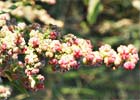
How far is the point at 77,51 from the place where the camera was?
1239 mm

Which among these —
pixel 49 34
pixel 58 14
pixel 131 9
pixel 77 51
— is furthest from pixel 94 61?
pixel 131 9

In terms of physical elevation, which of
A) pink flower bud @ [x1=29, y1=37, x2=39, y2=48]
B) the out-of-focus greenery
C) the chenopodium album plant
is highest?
the out-of-focus greenery

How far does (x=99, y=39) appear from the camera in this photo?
3.33m

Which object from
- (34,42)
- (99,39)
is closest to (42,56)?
(34,42)

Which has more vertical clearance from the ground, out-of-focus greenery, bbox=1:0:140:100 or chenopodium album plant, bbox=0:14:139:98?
out-of-focus greenery, bbox=1:0:140:100

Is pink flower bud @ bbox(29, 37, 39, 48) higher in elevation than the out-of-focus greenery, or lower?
lower

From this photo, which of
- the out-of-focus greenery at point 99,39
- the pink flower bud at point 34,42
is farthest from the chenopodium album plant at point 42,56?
the out-of-focus greenery at point 99,39

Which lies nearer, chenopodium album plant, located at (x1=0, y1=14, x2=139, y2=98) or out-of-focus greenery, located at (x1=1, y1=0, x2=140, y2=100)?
chenopodium album plant, located at (x1=0, y1=14, x2=139, y2=98)

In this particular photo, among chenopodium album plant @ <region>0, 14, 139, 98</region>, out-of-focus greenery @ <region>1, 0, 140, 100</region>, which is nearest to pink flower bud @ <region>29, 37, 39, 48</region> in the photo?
chenopodium album plant @ <region>0, 14, 139, 98</region>

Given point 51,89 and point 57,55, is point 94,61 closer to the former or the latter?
point 57,55

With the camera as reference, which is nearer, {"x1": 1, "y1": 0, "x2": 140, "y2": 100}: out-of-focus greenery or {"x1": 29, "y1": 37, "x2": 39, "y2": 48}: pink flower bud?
{"x1": 29, "y1": 37, "x2": 39, "y2": 48}: pink flower bud

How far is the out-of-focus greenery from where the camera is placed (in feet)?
10.5

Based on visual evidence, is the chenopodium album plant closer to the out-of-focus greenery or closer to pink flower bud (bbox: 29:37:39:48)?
pink flower bud (bbox: 29:37:39:48)

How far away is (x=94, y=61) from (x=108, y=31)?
2.30m
